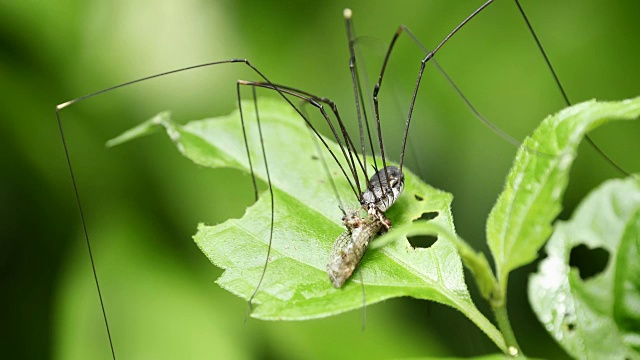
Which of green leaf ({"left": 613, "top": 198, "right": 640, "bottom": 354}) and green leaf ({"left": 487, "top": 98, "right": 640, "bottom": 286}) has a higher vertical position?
green leaf ({"left": 487, "top": 98, "right": 640, "bottom": 286})

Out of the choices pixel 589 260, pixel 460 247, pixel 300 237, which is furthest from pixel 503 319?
pixel 589 260

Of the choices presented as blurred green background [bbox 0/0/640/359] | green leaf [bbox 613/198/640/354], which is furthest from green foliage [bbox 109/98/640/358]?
blurred green background [bbox 0/0/640/359]

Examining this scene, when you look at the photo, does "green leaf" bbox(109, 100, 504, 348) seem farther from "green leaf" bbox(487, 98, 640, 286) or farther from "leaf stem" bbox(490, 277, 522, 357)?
"green leaf" bbox(487, 98, 640, 286)

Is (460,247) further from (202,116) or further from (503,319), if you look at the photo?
(202,116)

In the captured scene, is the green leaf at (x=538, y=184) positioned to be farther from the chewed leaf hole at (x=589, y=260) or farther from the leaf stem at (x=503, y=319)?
the chewed leaf hole at (x=589, y=260)

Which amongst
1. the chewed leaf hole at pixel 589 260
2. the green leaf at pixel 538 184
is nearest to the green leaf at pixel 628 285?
the green leaf at pixel 538 184
